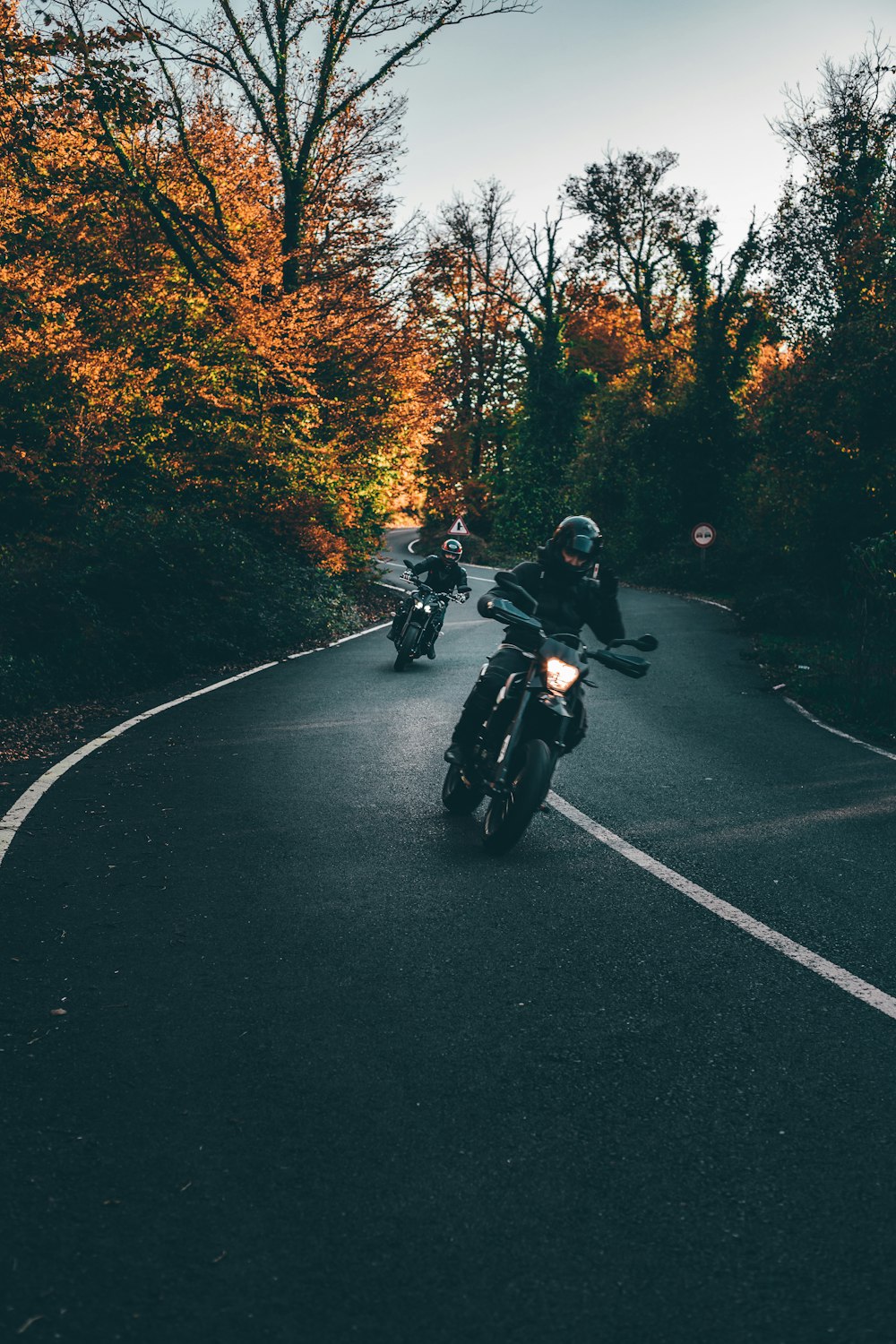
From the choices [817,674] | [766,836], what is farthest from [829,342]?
[766,836]

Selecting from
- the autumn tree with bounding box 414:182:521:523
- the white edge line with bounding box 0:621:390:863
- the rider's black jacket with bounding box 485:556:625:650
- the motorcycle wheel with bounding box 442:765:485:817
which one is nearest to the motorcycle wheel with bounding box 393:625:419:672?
the white edge line with bounding box 0:621:390:863

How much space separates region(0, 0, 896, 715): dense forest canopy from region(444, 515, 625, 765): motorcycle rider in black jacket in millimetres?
8014

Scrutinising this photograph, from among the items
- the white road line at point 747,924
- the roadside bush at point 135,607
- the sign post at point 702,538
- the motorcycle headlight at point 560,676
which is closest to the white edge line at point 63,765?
the roadside bush at point 135,607

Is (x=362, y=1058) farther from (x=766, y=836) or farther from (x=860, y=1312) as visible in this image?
(x=766, y=836)

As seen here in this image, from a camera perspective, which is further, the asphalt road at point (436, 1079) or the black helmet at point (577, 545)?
the black helmet at point (577, 545)

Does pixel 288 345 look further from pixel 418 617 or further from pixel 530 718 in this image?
pixel 530 718

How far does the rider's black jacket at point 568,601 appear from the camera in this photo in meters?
6.89

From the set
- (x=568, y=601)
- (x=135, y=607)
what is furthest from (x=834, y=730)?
(x=135, y=607)

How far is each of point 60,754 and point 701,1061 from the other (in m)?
7.10

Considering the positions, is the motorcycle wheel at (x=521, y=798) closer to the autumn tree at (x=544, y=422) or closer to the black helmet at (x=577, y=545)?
the black helmet at (x=577, y=545)

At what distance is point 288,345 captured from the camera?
19766 mm

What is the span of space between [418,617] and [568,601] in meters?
8.62

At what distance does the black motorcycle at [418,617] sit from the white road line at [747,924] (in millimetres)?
8152

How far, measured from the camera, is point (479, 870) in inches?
243
